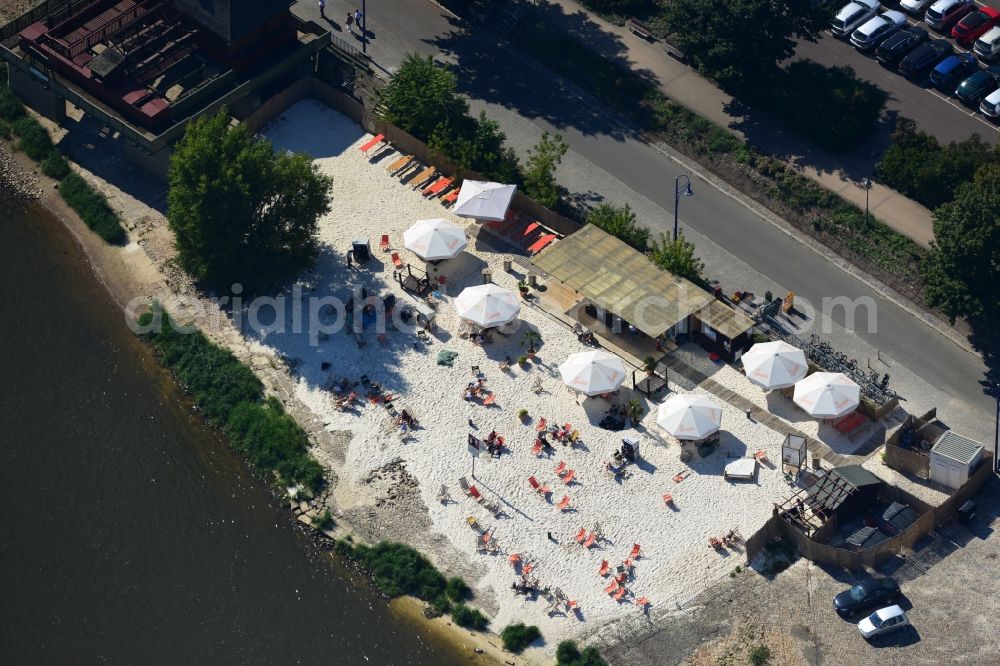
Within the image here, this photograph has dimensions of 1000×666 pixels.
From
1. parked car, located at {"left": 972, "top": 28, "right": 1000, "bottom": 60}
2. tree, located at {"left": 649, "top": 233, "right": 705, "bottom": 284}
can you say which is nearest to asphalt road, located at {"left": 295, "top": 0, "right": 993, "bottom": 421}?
tree, located at {"left": 649, "top": 233, "right": 705, "bottom": 284}

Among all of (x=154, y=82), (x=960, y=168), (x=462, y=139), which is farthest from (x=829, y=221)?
(x=154, y=82)

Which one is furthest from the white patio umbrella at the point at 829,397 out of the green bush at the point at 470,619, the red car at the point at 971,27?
the red car at the point at 971,27

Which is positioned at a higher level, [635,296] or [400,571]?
[635,296]

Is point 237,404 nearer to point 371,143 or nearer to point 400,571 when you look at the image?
point 400,571

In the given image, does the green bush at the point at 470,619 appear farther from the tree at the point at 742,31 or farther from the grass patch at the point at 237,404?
the tree at the point at 742,31

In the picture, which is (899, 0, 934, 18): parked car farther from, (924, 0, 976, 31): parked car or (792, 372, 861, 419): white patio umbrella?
(792, 372, 861, 419): white patio umbrella

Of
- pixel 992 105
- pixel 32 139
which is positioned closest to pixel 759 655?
pixel 992 105
